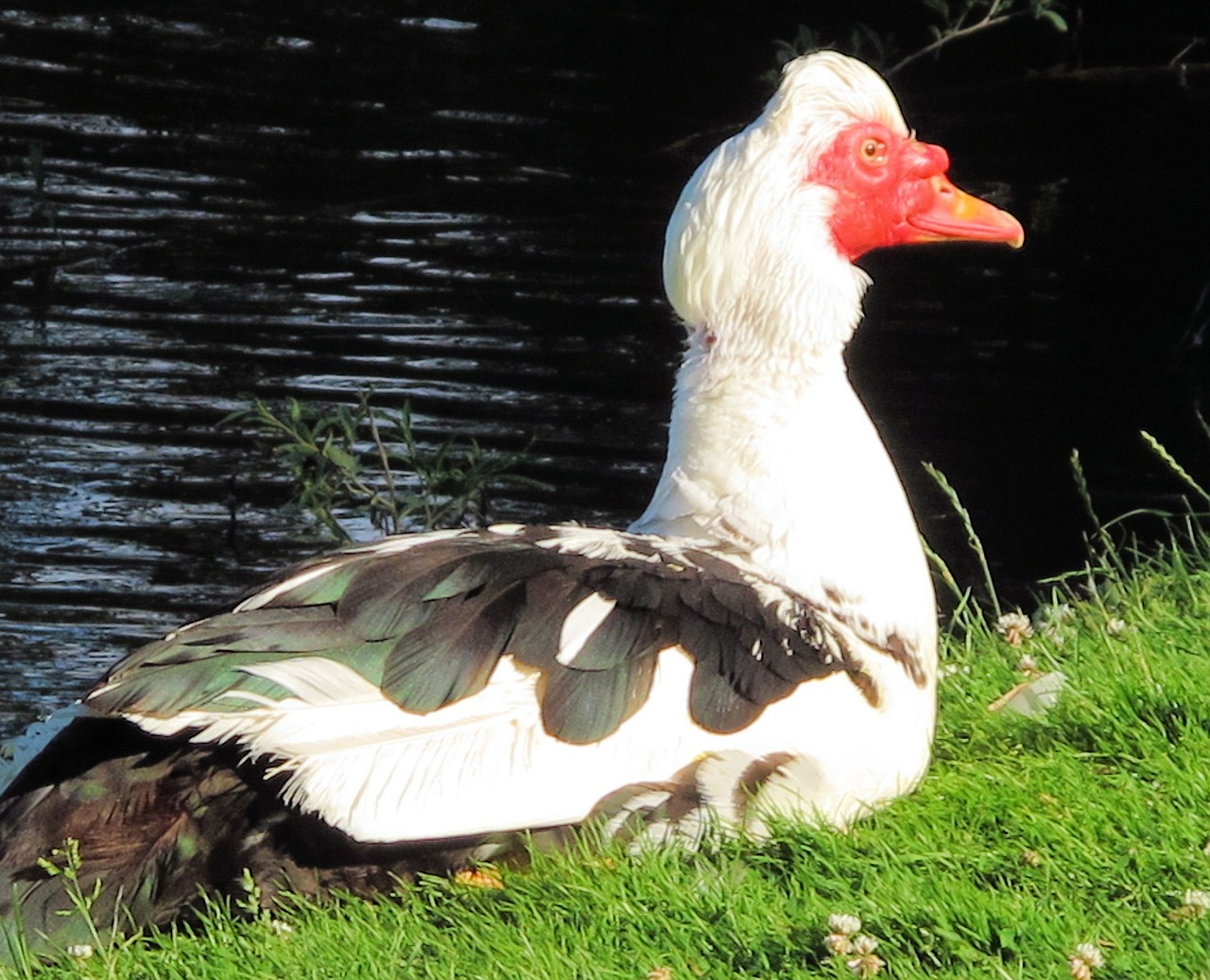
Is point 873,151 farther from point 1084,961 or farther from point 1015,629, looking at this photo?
point 1084,961

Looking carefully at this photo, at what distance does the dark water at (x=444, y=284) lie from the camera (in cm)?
950

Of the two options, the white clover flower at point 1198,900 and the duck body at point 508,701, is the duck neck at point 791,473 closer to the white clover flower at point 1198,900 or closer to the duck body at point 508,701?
the duck body at point 508,701

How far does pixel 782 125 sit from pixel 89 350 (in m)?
6.87

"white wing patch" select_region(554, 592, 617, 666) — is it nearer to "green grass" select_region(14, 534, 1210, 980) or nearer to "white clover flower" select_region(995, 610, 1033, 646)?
"green grass" select_region(14, 534, 1210, 980)

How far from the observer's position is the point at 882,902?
3.67 metres

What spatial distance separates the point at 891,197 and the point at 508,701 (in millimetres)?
1651

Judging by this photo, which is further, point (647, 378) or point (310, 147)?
point (310, 147)

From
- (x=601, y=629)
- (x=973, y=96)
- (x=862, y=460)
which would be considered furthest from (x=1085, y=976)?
(x=973, y=96)

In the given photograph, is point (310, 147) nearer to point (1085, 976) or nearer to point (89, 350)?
point (89, 350)

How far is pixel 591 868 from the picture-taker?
388cm

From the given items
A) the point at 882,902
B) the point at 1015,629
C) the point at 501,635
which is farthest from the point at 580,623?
the point at 1015,629

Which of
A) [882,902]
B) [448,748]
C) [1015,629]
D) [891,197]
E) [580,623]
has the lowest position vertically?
[1015,629]

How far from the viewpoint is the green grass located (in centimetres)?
351

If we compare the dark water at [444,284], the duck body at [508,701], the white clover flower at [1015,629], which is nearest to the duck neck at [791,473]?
the duck body at [508,701]
